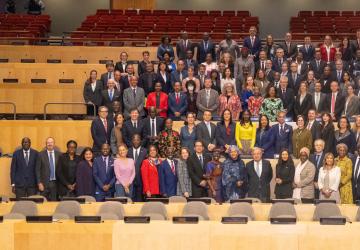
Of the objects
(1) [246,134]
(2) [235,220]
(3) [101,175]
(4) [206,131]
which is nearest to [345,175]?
Result: (1) [246,134]

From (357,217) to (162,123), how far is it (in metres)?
4.96

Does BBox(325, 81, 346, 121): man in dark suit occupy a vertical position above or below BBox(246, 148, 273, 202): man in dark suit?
above

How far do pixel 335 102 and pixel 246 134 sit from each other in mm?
2185

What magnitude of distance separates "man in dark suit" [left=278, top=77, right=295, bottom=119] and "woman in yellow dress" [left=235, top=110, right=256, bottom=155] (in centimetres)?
144

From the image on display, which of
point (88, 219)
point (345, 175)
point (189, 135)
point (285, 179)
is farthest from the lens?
point (189, 135)

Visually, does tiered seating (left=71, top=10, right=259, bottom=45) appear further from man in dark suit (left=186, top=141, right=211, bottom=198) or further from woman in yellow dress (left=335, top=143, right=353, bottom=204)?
woman in yellow dress (left=335, top=143, right=353, bottom=204)

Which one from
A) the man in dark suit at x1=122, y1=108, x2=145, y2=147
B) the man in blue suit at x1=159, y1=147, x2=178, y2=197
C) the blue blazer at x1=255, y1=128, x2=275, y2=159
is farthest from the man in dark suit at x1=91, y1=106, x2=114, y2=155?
the blue blazer at x1=255, y1=128, x2=275, y2=159

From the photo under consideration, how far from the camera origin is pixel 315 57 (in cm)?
2081

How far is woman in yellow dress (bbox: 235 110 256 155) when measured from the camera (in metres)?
17.8

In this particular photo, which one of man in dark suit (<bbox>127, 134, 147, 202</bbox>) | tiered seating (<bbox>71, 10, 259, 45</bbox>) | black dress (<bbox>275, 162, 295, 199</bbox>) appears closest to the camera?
black dress (<bbox>275, 162, 295, 199</bbox>)

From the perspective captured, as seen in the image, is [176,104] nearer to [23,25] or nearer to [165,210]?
[165,210]

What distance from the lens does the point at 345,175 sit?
16.6 meters

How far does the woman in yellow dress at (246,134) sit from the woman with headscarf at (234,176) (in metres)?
0.83

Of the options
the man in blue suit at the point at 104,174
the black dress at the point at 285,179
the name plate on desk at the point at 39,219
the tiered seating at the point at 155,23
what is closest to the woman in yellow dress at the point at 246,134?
the black dress at the point at 285,179
